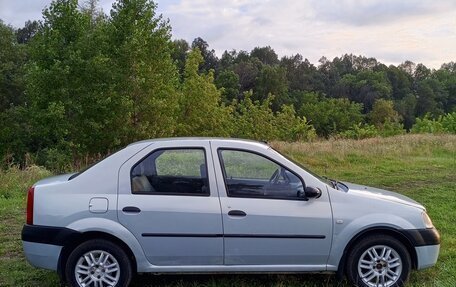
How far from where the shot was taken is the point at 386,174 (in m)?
13.7

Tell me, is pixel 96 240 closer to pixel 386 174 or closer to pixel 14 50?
pixel 386 174

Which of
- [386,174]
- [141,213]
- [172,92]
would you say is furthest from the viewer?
[172,92]

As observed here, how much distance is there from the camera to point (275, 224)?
4.84 meters

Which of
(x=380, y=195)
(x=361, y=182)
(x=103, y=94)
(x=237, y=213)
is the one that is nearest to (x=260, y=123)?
(x=103, y=94)

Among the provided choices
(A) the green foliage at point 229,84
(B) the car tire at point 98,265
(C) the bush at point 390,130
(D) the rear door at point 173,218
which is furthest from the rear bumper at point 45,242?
(A) the green foliage at point 229,84

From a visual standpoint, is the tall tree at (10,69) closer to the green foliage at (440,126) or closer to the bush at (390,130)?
the bush at (390,130)

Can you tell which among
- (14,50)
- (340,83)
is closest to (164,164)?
(14,50)

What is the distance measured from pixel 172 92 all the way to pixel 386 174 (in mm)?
16513

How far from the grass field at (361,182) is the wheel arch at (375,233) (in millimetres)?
235

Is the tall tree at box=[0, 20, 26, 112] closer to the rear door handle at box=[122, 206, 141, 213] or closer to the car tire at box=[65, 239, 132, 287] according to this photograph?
the car tire at box=[65, 239, 132, 287]

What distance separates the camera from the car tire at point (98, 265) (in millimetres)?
4777

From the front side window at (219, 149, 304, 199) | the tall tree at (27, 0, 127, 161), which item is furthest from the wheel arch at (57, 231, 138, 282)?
the tall tree at (27, 0, 127, 161)

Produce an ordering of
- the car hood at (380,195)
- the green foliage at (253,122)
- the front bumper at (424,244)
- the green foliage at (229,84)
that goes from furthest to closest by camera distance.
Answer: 1. the green foliage at (229,84)
2. the green foliage at (253,122)
3. the car hood at (380,195)
4. the front bumper at (424,244)

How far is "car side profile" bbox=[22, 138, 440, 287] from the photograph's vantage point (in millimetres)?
4789
